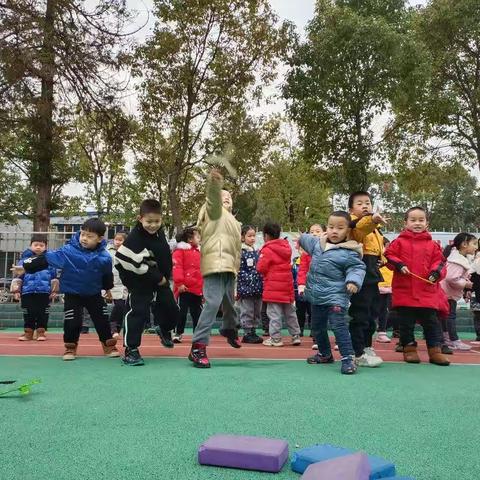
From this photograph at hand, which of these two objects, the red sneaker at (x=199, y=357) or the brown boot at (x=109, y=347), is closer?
the red sneaker at (x=199, y=357)

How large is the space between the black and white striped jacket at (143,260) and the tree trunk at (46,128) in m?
7.70

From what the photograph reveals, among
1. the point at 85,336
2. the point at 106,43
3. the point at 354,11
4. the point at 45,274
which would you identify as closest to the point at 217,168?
the point at 45,274

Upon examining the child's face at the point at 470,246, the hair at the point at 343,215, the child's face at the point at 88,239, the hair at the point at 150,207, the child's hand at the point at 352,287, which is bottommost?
the child's hand at the point at 352,287

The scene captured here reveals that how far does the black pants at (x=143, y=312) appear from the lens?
18.3 ft

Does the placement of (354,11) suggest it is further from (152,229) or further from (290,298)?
(152,229)

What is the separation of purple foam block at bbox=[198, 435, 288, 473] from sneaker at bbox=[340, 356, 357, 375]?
265 centimetres

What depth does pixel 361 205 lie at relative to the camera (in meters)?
5.83

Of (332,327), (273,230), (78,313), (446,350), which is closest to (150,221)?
(78,313)

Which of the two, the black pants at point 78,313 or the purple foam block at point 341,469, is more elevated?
the black pants at point 78,313

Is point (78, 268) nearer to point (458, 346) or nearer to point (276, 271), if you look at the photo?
point (276, 271)

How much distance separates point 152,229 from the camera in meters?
5.71

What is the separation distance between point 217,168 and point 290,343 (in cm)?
386

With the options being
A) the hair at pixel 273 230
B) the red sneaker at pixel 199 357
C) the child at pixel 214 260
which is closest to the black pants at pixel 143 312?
the child at pixel 214 260

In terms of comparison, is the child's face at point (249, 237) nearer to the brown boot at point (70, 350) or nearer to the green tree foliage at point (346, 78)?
the brown boot at point (70, 350)
